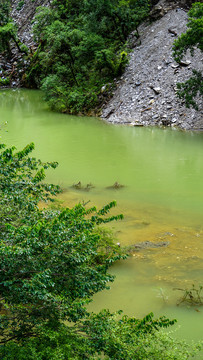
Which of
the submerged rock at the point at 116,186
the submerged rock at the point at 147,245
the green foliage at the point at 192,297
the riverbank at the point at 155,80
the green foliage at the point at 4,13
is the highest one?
the green foliage at the point at 4,13

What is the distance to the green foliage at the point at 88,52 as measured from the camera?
2425 cm

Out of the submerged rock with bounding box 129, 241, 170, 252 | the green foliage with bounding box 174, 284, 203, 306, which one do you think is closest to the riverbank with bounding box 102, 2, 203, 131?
the submerged rock with bounding box 129, 241, 170, 252

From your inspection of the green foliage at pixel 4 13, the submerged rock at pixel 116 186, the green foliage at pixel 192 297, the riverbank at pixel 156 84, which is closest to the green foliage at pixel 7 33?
the green foliage at pixel 4 13

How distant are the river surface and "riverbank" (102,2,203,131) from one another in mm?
1119

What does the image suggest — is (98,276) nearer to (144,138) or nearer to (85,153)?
(85,153)

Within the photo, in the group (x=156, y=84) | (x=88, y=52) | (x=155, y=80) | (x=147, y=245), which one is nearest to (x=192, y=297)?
(x=147, y=245)

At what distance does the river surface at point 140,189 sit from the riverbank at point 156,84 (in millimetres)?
1119

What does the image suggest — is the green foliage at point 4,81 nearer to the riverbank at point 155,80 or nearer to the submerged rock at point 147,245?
the riverbank at point 155,80

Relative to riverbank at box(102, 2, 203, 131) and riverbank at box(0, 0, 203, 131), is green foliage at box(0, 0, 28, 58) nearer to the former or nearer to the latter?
riverbank at box(0, 0, 203, 131)

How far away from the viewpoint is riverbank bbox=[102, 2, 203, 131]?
2078cm

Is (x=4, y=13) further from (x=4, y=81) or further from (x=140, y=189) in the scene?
(x=140, y=189)

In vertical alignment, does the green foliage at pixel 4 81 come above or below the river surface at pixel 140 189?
above

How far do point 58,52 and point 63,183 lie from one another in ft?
50.6

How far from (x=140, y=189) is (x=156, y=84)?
11872 mm
